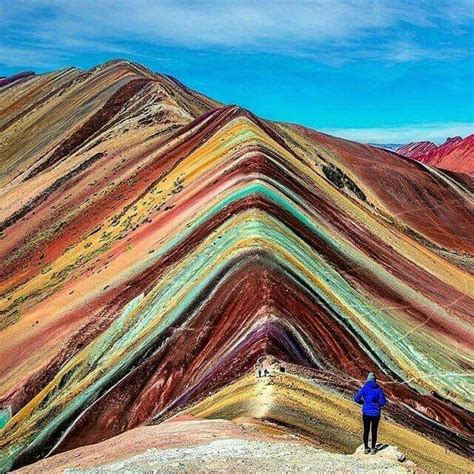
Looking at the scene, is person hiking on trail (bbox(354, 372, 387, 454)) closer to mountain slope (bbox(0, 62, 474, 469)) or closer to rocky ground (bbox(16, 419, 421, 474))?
rocky ground (bbox(16, 419, 421, 474))

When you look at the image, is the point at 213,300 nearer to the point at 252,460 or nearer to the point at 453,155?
the point at 252,460

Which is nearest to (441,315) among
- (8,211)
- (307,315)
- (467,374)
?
(467,374)

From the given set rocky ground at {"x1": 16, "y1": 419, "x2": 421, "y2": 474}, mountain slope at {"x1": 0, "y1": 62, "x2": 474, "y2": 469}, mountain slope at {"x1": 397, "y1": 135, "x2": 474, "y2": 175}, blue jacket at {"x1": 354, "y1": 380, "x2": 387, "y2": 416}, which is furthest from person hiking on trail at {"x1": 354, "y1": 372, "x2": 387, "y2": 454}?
mountain slope at {"x1": 397, "y1": 135, "x2": 474, "y2": 175}

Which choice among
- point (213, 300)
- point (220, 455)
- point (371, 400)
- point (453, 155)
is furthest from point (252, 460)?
point (453, 155)

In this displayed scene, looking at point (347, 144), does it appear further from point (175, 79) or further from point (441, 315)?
point (441, 315)

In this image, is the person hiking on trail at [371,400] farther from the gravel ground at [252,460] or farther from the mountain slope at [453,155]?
the mountain slope at [453,155]

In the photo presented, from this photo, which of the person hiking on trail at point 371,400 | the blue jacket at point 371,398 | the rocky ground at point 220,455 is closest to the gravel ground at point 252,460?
the rocky ground at point 220,455

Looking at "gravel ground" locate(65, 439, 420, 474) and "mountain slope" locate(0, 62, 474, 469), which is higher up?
"mountain slope" locate(0, 62, 474, 469)
